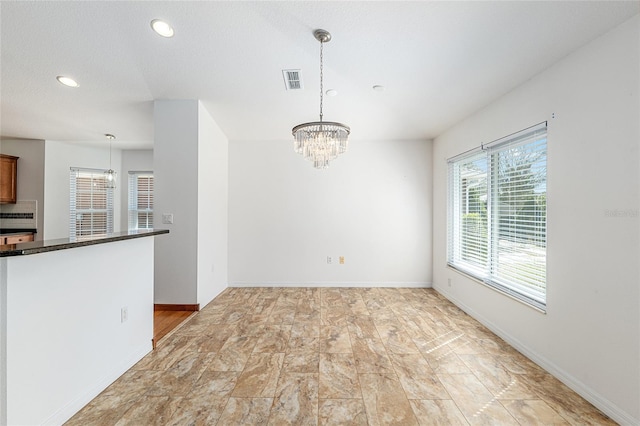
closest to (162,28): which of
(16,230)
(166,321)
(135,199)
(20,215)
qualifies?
(166,321)

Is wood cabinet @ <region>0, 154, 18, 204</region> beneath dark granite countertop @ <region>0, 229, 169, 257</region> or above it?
above

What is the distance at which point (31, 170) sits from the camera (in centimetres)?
504

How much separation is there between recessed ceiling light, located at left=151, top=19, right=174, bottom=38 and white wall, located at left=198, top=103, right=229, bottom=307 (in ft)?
4.32

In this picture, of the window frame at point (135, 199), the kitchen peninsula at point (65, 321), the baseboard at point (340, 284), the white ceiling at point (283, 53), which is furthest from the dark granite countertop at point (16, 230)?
the kitchen peninsula at point (65, 321)

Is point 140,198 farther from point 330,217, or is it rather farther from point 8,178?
point 330,217

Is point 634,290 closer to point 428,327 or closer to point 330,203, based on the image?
point 428,327

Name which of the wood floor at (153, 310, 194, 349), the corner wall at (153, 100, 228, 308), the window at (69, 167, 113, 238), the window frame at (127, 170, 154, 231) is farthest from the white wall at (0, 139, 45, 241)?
the wood floor at (153, 310, 194, 349)

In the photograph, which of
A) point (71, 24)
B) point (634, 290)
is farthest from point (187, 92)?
point (634, 290)

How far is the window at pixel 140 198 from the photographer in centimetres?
604

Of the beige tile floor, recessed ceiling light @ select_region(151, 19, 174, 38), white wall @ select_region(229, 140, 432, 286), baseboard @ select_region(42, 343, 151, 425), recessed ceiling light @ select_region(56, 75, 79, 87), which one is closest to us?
baseboard @ select_region(42, 343, 151, 425)

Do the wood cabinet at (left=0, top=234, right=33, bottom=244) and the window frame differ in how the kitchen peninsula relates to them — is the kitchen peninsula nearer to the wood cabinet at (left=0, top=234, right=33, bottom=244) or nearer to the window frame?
the wood cabinet at (left=0, top=234, right=33, bottom=244)

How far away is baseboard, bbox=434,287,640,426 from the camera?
1.70 metres

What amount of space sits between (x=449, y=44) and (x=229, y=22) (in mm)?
1680

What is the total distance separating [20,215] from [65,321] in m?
5.27
